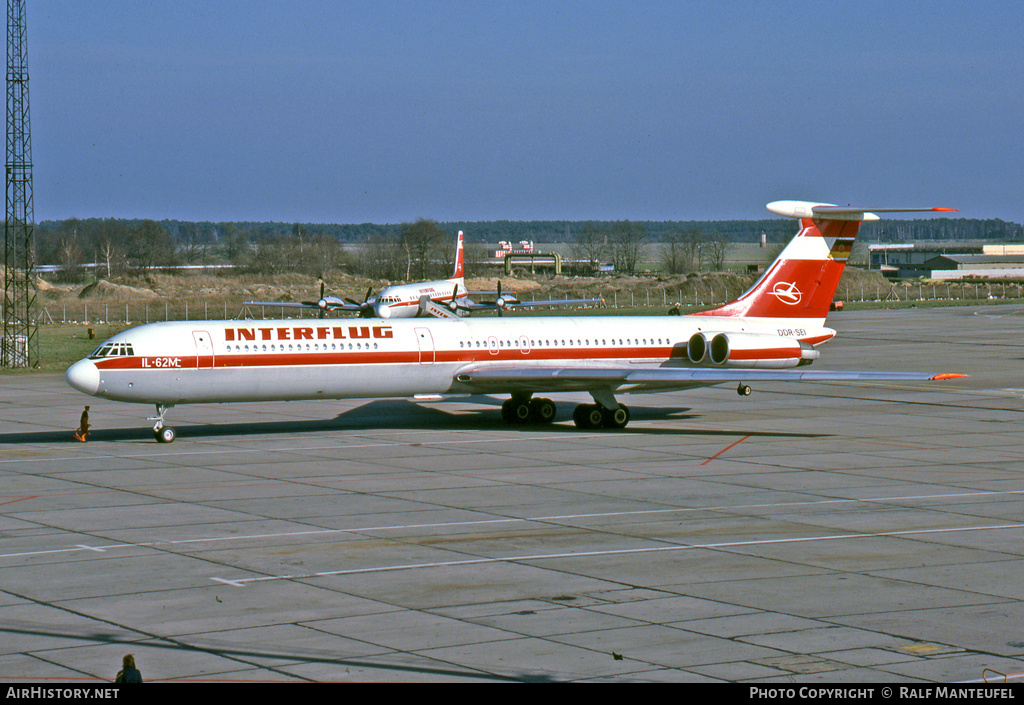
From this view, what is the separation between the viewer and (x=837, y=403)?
40.6 metres

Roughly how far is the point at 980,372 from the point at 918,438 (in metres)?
19.9

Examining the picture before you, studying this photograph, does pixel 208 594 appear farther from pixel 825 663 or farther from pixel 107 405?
pixel 107 405

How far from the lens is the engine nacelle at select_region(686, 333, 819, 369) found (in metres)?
35.2

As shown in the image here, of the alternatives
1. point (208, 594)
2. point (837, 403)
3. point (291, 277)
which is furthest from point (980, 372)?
point (291, 277)

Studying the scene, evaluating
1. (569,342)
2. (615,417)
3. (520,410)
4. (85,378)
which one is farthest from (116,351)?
(615,417)

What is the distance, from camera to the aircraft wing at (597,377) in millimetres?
32312

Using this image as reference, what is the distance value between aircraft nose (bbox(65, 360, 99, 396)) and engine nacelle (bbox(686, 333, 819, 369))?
54.4 feet

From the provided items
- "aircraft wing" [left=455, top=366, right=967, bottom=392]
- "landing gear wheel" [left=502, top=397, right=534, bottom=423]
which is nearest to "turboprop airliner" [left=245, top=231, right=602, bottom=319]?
"landing gear wheel" [left=502, top=397, right=534, bottom=423]

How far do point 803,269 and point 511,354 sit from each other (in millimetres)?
9655

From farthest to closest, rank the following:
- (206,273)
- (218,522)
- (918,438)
Result: (206,273)
(918,438)
(218,522)

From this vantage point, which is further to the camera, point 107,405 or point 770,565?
point 107,405

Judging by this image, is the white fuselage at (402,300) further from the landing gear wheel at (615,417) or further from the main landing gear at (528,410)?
the landing gear wheel at (615,417)

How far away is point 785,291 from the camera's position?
37156 millimetres

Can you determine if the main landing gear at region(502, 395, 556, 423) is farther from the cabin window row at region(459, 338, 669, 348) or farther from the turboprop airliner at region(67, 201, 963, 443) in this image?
the cabin window row at region(459, 338, 669, 348)
